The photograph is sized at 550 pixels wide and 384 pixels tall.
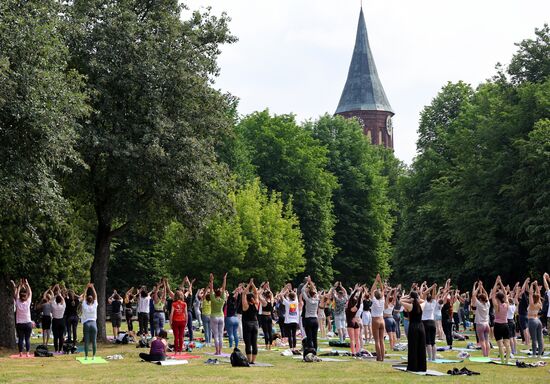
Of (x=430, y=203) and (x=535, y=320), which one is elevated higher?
(x=430, y=203)

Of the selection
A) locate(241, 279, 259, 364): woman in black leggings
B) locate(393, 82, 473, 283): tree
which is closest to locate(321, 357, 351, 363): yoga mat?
locate(241, 279, 259, 364): woman in black leggings

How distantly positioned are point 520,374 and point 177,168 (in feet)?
43.9

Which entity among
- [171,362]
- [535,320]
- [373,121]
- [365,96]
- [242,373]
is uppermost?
[365,96]

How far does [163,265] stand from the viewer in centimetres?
5747

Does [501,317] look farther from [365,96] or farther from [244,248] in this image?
[365,96]

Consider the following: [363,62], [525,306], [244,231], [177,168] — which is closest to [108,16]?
[177,168]

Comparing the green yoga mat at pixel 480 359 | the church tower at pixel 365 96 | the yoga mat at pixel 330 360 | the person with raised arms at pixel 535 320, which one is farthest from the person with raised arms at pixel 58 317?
the church tower at pixel 365 96

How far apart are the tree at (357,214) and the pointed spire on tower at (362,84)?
4534 cm

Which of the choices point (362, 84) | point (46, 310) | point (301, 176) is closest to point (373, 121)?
point (362, 84)

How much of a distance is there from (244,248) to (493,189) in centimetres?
1531

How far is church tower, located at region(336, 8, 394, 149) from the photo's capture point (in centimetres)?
11756

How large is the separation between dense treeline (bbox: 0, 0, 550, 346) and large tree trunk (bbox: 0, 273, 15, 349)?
0.07 meters

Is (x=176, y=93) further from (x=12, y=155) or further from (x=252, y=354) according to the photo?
(x=252, y=354)

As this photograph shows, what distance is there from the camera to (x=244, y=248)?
173 feet
